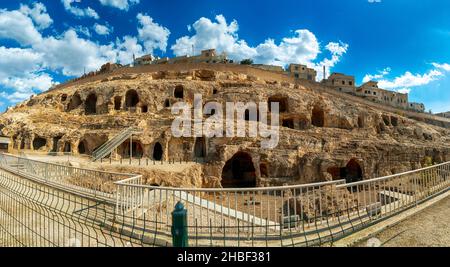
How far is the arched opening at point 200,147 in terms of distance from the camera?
2570cm

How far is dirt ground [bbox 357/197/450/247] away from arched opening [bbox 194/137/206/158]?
818 inches

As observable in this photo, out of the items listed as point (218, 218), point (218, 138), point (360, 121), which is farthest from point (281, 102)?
point (218, 218)

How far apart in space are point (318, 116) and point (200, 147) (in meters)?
19.3

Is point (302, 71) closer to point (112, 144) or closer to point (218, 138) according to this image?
point (218, 138)

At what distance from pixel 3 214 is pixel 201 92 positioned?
1139 inches

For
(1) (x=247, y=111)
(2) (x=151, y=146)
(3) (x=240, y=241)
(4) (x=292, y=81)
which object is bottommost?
(3) (x=240, y=241)

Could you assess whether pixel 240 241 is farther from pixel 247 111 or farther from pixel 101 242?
pixel 247 111

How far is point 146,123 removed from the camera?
26719mm

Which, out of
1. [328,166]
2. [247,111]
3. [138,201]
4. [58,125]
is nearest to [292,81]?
[247,111]

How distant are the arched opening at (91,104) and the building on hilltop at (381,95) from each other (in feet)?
166

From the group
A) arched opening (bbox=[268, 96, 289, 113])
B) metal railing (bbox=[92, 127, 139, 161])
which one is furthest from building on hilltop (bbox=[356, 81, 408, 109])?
metal railing (bbox=[92, 127, 139, 161])

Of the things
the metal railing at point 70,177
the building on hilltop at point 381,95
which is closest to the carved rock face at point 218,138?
the metal railing at point 70,177

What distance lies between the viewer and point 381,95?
57.9 metres

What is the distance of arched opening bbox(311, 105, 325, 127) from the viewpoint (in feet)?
115
